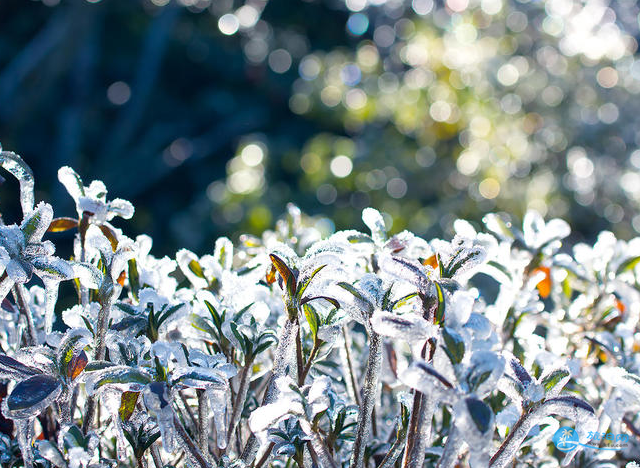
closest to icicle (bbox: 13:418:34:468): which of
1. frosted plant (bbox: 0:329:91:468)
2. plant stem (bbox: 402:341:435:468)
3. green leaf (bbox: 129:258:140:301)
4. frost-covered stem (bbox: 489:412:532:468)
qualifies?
frosted plant (bbox: 0:329:91:468)

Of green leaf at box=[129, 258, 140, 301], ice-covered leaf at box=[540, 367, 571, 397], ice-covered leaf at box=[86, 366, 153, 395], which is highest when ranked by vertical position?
ice-covered leaf at box=[540, 367, 571, 397]

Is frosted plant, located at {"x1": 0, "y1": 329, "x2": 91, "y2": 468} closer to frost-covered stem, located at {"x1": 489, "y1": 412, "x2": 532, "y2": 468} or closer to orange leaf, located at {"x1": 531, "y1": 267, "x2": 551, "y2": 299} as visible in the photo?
frost-covered stem, located at {"x1": 489, "y1": 412, "x2": 532, "y2": 468}

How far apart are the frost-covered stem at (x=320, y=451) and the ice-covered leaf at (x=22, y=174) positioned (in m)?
0.43

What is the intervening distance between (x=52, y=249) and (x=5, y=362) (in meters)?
0.13

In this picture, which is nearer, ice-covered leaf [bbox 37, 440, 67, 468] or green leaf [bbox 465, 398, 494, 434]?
green leaf [bbox 465, 398, 494, 434]

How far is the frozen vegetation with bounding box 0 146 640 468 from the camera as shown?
607 mm

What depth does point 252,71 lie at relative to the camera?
5.86m

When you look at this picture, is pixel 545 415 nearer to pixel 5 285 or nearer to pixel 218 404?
pixel 218 404

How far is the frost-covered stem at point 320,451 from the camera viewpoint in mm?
661

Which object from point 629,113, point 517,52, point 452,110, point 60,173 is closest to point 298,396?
point 60,173

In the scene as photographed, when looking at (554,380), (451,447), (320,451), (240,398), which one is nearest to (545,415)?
(554,380)

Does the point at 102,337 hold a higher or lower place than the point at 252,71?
lower

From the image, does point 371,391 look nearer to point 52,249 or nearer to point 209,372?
point 209,372

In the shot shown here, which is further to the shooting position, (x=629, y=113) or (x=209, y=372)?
(x=629, y=113)
